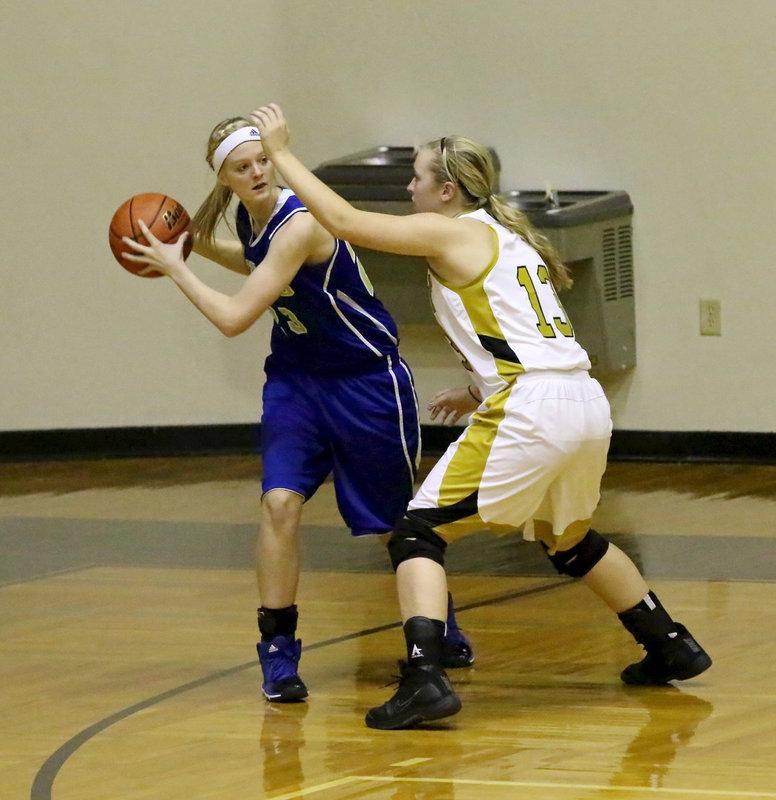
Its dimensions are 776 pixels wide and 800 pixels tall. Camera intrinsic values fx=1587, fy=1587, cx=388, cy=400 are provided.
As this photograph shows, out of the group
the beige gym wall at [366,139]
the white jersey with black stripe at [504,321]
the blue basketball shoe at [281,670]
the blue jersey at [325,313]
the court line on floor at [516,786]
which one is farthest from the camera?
the beige gym wall at [366,139]

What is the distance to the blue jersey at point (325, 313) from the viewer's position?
381cm

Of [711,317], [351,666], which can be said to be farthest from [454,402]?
[711,317]

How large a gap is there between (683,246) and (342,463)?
11.6 feet

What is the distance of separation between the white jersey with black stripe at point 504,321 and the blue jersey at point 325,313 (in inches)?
13.6

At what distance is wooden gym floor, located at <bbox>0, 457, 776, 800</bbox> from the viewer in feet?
10.2

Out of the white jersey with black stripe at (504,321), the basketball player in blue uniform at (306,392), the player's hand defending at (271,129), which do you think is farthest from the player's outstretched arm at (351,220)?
the basketball player in blue uniform at (306,392)

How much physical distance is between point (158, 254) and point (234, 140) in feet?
1.16

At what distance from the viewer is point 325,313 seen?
151 inches

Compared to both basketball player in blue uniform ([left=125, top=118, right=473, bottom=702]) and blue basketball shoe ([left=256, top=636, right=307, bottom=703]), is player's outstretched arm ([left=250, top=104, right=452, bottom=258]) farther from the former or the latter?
blue basketball shoe ([left=256, top=636, right=307, bottom=703])

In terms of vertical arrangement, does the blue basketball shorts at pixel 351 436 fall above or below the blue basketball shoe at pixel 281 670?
above

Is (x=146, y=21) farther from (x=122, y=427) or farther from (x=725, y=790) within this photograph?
(x=725, y=790)

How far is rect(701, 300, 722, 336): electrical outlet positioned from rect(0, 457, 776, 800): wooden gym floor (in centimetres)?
78

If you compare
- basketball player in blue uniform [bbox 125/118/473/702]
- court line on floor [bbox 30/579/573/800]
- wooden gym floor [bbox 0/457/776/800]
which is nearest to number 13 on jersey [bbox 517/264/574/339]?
basketball player in blue uniform [bbox 125/118/473/702]

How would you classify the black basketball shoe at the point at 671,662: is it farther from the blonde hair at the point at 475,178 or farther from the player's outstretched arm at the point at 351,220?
the player's outstretched arm at the point at 351,220
